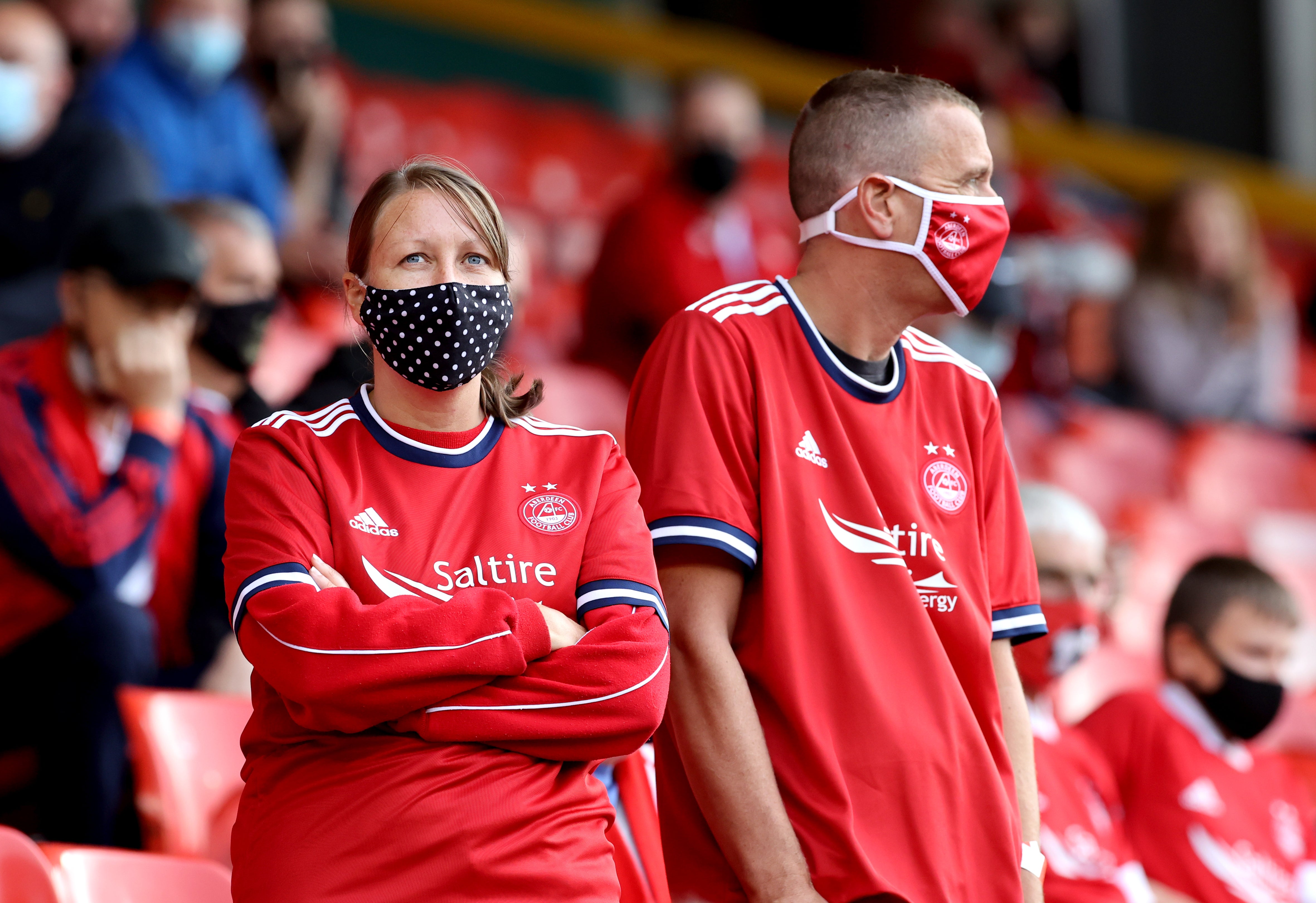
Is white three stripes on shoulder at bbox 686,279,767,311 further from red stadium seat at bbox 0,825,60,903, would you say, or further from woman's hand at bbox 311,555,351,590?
red stadium seat at bbox 0,825,60,903

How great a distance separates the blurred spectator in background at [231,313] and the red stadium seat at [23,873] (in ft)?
4.60

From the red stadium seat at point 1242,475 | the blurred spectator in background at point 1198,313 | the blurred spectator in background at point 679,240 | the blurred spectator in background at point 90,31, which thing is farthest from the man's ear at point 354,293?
the blurred spectator in background at point 1198,313

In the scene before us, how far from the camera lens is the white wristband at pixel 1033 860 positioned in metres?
2.14

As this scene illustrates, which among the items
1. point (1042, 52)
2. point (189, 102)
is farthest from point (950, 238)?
point (1042, 52)

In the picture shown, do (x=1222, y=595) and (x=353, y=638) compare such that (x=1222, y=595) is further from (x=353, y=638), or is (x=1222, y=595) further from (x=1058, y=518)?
(x=353, y=638)

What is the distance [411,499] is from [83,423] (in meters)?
1.37

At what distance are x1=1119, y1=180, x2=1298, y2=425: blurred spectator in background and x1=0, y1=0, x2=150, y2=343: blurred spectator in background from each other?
13.4 ft

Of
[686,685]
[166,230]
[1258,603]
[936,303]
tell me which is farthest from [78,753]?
[1258,603]

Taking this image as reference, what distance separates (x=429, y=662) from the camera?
5.71 ft

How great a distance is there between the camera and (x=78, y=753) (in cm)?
265

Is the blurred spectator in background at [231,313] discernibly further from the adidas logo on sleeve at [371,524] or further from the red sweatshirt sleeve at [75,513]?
the adidas logo on sleeve at [371,524]

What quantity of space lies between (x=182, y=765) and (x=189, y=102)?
11.3ft

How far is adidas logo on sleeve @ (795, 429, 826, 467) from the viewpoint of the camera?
208 centimetres

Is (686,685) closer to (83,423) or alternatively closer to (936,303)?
(936,303)
